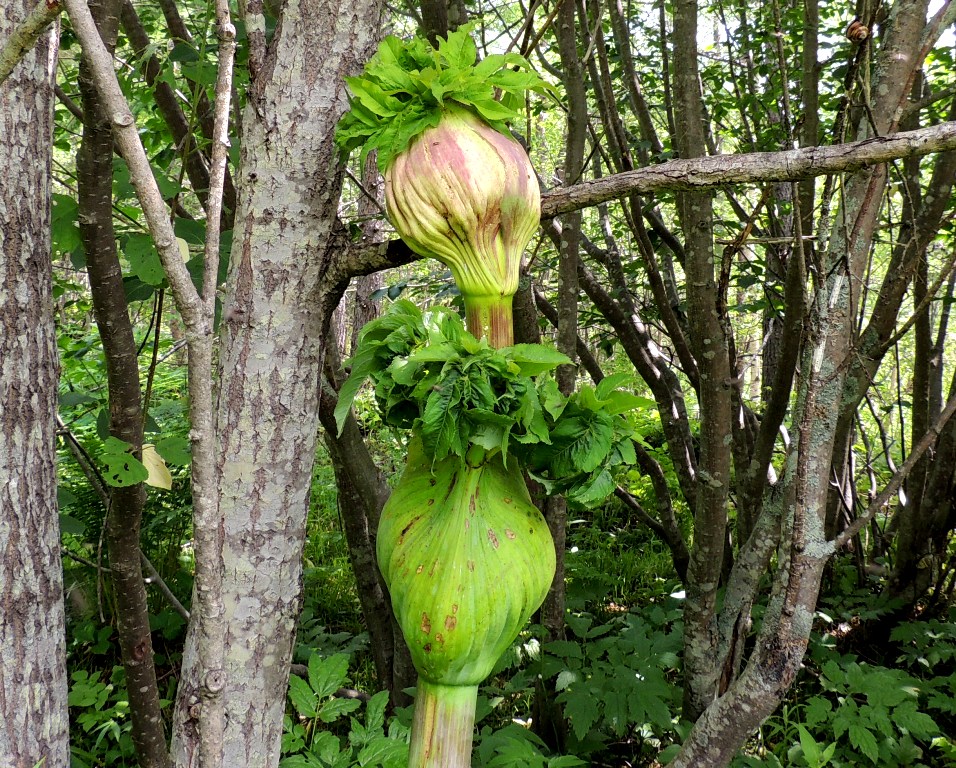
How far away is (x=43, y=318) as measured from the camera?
148 cm

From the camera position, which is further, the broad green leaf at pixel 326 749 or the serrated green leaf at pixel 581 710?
the serrated green leaf at pixel 581 710

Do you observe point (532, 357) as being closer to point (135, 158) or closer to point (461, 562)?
point (461, 562)

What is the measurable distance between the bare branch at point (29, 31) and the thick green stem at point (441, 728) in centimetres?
86

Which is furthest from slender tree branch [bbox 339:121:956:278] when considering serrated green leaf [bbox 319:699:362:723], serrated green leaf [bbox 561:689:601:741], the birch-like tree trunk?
serrated green leaf [bbox 561:689:601:741]

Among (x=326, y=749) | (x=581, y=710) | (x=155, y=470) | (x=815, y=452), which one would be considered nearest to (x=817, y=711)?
(x=581, y=710)

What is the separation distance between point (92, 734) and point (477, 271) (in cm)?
337

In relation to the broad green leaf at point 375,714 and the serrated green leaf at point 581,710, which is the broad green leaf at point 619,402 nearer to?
the broad green leaf at point 375,714

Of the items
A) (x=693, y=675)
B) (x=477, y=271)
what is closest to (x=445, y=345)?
(x=477, y=271)

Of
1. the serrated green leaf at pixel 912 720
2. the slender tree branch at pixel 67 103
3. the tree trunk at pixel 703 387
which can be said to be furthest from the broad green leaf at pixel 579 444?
the serrated green leaf at pixel 912 720

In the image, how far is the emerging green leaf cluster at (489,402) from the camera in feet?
2.67

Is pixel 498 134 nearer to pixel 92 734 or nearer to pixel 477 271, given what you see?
pixel 477 271

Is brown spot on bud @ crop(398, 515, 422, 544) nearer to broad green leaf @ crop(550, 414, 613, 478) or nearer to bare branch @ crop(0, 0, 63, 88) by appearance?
broad green leaf @ crop(550, 414, 613, 478)

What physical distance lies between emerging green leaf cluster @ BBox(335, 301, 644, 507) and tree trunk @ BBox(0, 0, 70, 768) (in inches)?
34.2

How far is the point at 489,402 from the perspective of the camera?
31.7 inches
